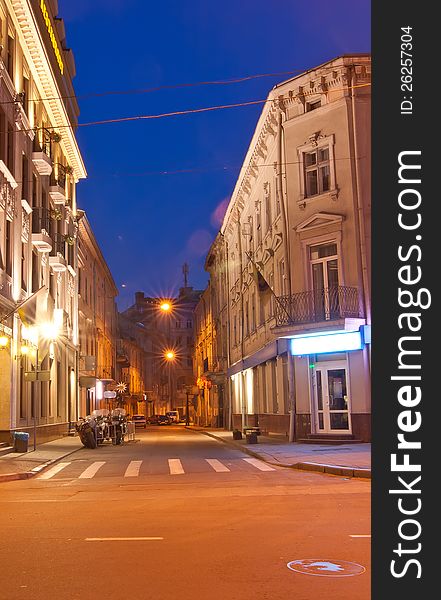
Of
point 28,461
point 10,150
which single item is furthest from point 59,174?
point 28,461

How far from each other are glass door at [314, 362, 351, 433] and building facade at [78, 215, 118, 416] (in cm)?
2548

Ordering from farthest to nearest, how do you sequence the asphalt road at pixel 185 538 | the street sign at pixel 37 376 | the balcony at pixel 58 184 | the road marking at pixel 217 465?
the balcony at pixel 58 184, the street sign at pixel 37 376, the road marking at pixel 217 465, the asphalt road at pixel 185 538

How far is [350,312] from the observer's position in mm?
25312

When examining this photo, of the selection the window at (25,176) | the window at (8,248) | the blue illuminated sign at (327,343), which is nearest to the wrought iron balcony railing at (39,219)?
the window at (25,176)

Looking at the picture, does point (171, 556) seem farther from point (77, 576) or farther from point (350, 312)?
point (350, 312)

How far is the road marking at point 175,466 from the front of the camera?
60.9ft

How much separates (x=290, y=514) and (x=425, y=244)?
755 centimetres

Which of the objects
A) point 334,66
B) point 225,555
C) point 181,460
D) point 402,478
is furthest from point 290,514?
point 334,66

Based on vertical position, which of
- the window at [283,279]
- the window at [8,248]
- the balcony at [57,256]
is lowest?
the window at [283,279]

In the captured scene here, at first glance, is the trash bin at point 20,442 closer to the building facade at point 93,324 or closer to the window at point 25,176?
the window at point 25,176

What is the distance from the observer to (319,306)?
26.3 m

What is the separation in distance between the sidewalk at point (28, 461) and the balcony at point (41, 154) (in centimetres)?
1238

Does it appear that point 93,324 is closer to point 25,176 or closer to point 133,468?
point 25,176

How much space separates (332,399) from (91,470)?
1012 cm
